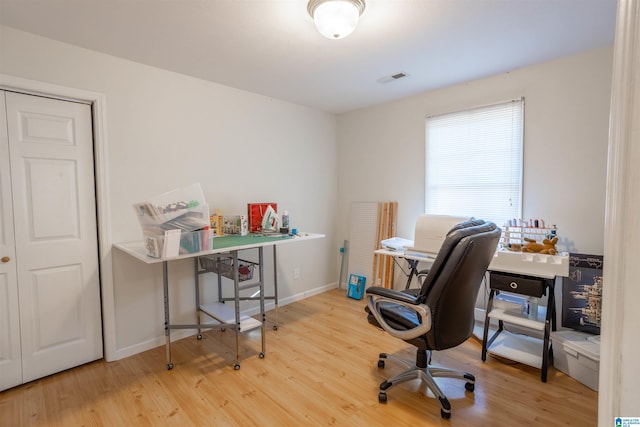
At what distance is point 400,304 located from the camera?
5.98 feet

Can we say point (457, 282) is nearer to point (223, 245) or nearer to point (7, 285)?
point (223, 245)

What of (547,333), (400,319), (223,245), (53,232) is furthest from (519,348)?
(53,232)

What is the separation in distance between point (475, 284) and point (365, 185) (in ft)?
7.81

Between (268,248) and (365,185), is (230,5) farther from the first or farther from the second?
(365,185)

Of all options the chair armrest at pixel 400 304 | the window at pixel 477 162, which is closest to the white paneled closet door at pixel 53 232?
the chair armrest at pixel 400 304

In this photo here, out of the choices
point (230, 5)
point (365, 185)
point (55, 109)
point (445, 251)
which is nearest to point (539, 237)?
point (445, 251)

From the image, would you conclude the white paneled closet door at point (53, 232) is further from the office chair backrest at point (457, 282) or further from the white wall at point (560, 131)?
the white wall at point (560, 131)

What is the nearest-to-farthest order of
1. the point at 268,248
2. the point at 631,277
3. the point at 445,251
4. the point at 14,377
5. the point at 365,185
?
the point at 631,277 → the point at 445,251 → the point at 14,377 → the point at 268,248 → the point at 365,185

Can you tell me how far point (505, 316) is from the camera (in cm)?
238

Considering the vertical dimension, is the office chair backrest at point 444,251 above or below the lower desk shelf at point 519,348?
above

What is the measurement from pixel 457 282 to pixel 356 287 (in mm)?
2295

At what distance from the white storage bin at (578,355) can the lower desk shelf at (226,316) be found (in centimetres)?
223

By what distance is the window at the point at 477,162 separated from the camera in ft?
9.61

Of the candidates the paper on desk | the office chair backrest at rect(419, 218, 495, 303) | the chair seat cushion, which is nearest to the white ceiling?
the office chair backrest at rect(419, 218, 495, 303)
